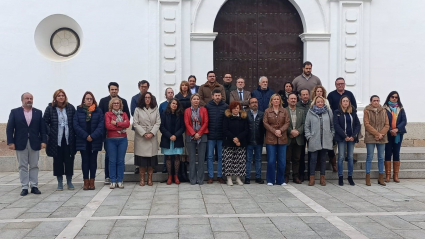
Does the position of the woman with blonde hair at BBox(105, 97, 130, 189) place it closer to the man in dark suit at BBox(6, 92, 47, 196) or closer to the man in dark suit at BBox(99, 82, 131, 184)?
the man in dark suit at BBox(99, 82, 131, 184)

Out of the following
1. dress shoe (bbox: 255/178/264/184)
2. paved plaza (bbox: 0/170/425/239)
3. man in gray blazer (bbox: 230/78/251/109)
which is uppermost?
man in gray blazer (bbox: 230/78/251/109)

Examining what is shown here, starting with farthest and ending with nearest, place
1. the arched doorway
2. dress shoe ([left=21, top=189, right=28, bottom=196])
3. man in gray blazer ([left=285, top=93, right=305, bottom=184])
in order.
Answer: the arched doorway < man in gray blazer ([left=285, top=93, right=305, bottom=184]) < dress shoe ([left=21, top=189, right=28, bottom=196])

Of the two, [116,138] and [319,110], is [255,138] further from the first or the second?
[116,138]

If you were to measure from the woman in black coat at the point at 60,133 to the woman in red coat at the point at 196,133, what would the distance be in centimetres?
217

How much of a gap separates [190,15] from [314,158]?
4.99m

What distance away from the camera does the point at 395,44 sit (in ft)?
40.9

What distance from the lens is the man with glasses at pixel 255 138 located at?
9.53m

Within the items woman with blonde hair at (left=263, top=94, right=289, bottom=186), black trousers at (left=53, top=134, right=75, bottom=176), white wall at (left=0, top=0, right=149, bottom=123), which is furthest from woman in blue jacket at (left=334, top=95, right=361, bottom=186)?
black trousers at (left=53, top=134, right=75, bottom=176)

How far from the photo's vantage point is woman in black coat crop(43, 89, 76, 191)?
8898 mm

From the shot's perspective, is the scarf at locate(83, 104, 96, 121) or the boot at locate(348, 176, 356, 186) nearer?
the scarf at locate(83, 104, 96, 121)

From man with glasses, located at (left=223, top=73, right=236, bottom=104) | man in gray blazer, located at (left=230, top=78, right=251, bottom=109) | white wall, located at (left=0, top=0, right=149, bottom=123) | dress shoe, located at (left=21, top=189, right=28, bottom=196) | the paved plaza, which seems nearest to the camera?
the paved plaza

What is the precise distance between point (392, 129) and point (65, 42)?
807cm

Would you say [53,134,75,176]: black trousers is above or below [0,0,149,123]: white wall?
below

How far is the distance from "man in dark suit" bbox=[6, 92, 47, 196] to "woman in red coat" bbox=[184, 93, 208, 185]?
2.66 metres
